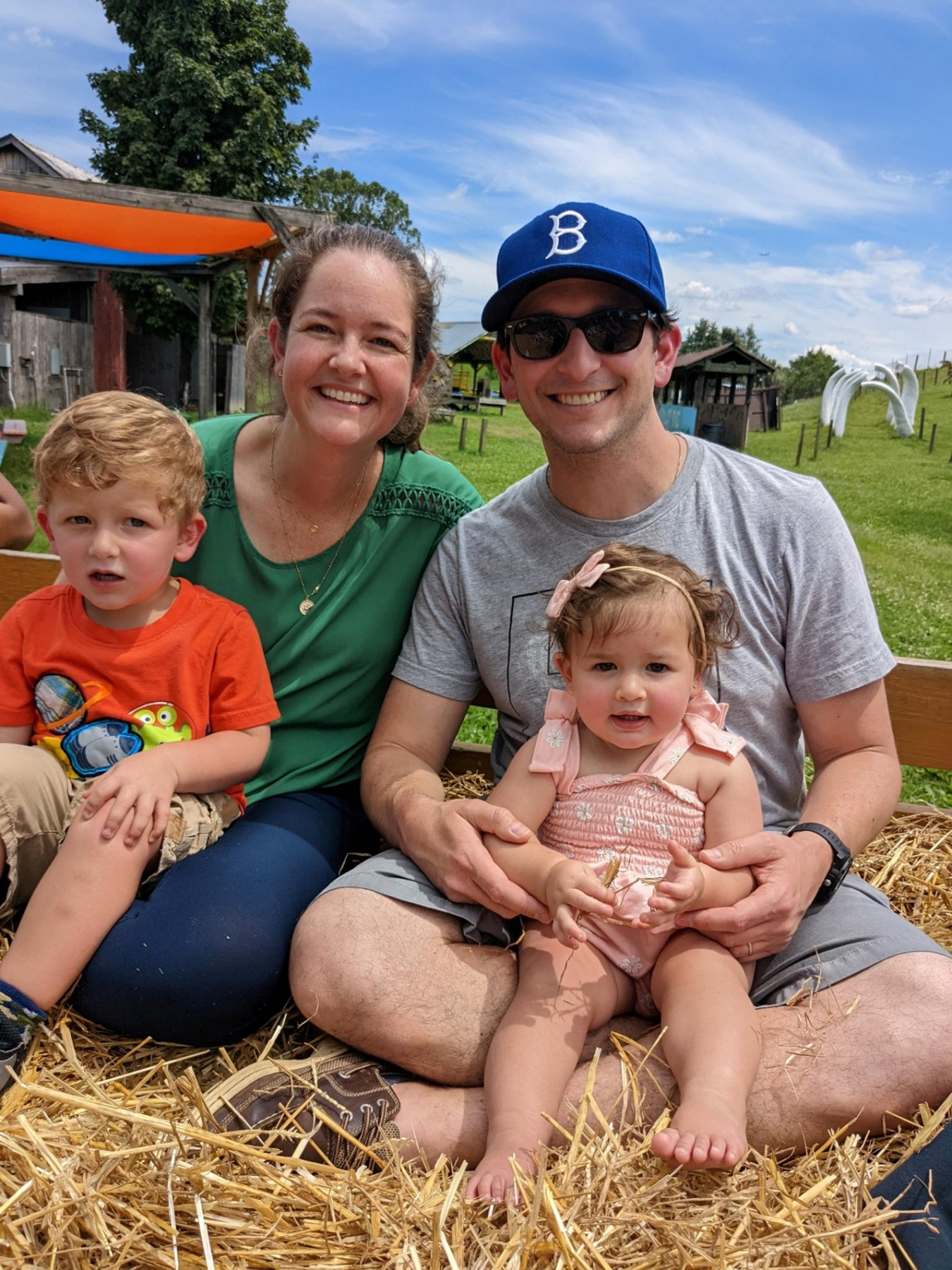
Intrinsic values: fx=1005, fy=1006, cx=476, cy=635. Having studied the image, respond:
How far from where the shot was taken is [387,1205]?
67.2 inches

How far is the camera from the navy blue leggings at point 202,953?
2141 mm

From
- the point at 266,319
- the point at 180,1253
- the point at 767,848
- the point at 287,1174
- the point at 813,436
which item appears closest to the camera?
the point at 180,1253

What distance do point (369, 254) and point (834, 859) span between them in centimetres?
190

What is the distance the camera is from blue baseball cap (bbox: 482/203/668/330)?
2.40 meters

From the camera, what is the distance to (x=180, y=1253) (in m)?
1.60

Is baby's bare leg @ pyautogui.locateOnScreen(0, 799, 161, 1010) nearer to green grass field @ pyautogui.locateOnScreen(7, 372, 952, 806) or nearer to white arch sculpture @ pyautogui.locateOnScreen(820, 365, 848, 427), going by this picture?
green grass field @ pyautogui.locateOnScreen(7, 372, 952, 806)

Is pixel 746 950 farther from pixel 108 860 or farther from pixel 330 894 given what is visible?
pixel 108 860

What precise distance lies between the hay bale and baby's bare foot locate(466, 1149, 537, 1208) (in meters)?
0.03

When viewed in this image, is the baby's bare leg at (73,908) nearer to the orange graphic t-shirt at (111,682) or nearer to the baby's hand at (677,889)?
the orange graphic t-shirt at (111,682)

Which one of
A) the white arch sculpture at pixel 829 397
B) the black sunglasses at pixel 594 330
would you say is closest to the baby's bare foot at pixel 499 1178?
the black sunglasses at pixel 594 330

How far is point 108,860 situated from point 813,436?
32406 mm

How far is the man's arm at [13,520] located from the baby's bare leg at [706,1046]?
288 centimetres

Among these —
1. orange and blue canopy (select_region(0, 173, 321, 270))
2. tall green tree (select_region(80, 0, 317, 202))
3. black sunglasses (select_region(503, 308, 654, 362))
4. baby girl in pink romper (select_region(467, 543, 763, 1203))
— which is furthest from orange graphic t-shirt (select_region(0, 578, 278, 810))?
tall green tree (select_region(80, 0, 317, 202))

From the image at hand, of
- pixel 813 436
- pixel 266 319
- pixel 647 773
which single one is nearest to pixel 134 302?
pixel 813 436
